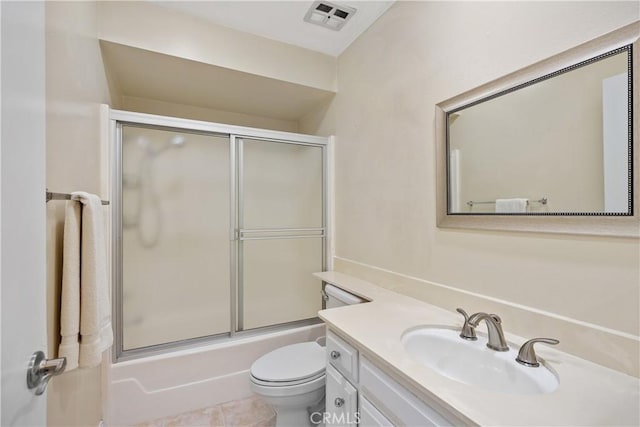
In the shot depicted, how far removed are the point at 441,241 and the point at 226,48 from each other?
1794 millimetres

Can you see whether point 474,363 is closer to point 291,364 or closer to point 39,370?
point 291,364

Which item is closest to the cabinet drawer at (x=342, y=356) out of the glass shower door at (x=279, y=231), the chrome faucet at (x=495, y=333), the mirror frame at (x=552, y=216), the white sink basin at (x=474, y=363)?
the white sink basin at (x=474, y=363)

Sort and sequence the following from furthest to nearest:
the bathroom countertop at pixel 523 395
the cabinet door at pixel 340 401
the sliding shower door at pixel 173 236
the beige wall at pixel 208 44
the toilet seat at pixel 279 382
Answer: the sliding shower door at pixel 173 236 < the beige wall at pixel 208 44 < the toilet seat at pixel 279 382 < the cabinet door at pixel 340 401 < the bathroom countertop at pixel 523 395

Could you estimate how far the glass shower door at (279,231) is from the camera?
2.22 m

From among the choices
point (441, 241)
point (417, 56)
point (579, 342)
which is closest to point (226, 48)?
point (417, 56)

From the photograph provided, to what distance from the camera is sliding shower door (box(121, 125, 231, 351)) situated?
190 centimetres

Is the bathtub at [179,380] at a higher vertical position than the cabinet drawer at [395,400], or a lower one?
lower

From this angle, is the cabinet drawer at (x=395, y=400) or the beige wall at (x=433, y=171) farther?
the beige wall at (x=433, y=171)

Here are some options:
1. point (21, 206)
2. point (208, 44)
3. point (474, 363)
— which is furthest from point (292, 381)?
point (208, 44)

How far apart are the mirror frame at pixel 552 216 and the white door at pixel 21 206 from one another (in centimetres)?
140

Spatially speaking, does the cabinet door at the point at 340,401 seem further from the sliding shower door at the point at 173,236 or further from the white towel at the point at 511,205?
the sliding shower door at the point at 173,236

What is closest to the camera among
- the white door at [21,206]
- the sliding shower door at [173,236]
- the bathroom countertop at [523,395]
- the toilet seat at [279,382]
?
the white door at [21,206]

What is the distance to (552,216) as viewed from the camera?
98cm

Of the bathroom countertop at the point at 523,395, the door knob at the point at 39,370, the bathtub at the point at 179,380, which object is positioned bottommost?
the bathtub at the point at 179,380
